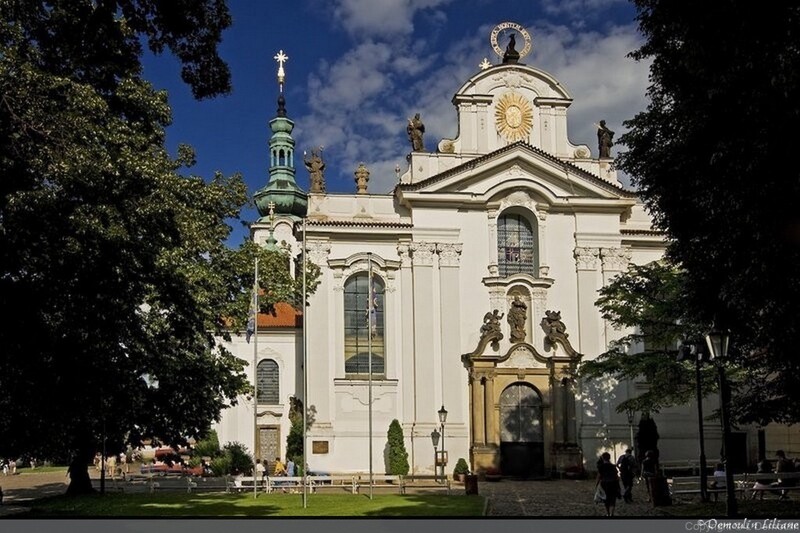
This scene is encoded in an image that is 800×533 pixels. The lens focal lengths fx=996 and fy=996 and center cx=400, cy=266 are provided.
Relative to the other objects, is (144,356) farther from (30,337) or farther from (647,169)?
(647,169)

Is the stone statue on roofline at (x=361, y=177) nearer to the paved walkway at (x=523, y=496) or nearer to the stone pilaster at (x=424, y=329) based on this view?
the stone pilaster at (x=424, y=329)

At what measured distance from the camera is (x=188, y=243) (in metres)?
21.4

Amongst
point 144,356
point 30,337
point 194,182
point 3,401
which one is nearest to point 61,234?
point 30,337

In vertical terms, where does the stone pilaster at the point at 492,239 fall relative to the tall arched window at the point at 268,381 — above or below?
above

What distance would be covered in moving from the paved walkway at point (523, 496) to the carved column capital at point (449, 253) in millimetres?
8349

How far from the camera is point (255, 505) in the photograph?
80.3ft

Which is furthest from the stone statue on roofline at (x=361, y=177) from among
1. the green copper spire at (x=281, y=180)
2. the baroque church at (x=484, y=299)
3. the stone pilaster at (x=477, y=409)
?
the green copper spire at (x=281, y=180)

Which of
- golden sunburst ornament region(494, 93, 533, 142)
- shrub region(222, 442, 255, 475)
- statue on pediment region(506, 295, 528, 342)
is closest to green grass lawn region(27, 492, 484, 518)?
statue on pediment region(506, 295, 528, 342)

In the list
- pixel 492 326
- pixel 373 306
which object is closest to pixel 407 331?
pixel 373 306

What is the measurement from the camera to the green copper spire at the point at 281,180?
71.1 metres

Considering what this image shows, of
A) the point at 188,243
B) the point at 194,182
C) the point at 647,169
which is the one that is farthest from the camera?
the point at 194,182

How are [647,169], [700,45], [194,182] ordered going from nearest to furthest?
[700,45] → [647,169] → [194,182]
